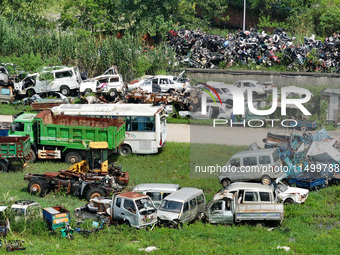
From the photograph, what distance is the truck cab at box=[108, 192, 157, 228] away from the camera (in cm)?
1755

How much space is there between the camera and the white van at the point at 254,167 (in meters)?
21.2

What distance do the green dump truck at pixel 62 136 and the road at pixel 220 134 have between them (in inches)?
187

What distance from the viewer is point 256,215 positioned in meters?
17.8

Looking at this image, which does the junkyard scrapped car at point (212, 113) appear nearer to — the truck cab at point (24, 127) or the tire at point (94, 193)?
the truck cab at point (24, 127)

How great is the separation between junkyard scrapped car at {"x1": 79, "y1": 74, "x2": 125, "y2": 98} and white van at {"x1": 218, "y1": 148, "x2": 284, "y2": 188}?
13702mm

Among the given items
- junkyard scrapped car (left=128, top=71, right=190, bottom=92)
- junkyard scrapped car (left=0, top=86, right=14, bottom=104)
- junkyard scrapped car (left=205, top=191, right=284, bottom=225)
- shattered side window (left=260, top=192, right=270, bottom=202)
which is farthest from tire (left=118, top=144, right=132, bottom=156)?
junkyard scrapped car (left=0, top=86, right=14, bottom=104)

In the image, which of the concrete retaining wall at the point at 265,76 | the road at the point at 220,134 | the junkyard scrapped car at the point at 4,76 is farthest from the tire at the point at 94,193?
the concrete retaining wall at the point at 265,76

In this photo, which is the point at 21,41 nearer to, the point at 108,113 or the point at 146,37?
the point at 146,37

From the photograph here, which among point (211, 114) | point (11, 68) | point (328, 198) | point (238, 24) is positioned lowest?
point (328, 198)

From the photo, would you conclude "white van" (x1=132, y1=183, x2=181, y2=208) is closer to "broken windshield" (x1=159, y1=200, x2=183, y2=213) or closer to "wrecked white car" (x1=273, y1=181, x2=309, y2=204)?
"broken windshield" (x1=159, y1=200, x2=183, y2=213)

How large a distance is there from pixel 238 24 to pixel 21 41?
22.8 m

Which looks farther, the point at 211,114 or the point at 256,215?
the point at 211,114

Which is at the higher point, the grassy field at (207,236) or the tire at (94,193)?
the tire at (94,193)

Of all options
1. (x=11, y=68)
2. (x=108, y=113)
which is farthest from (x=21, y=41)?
(x=108, y=113)
